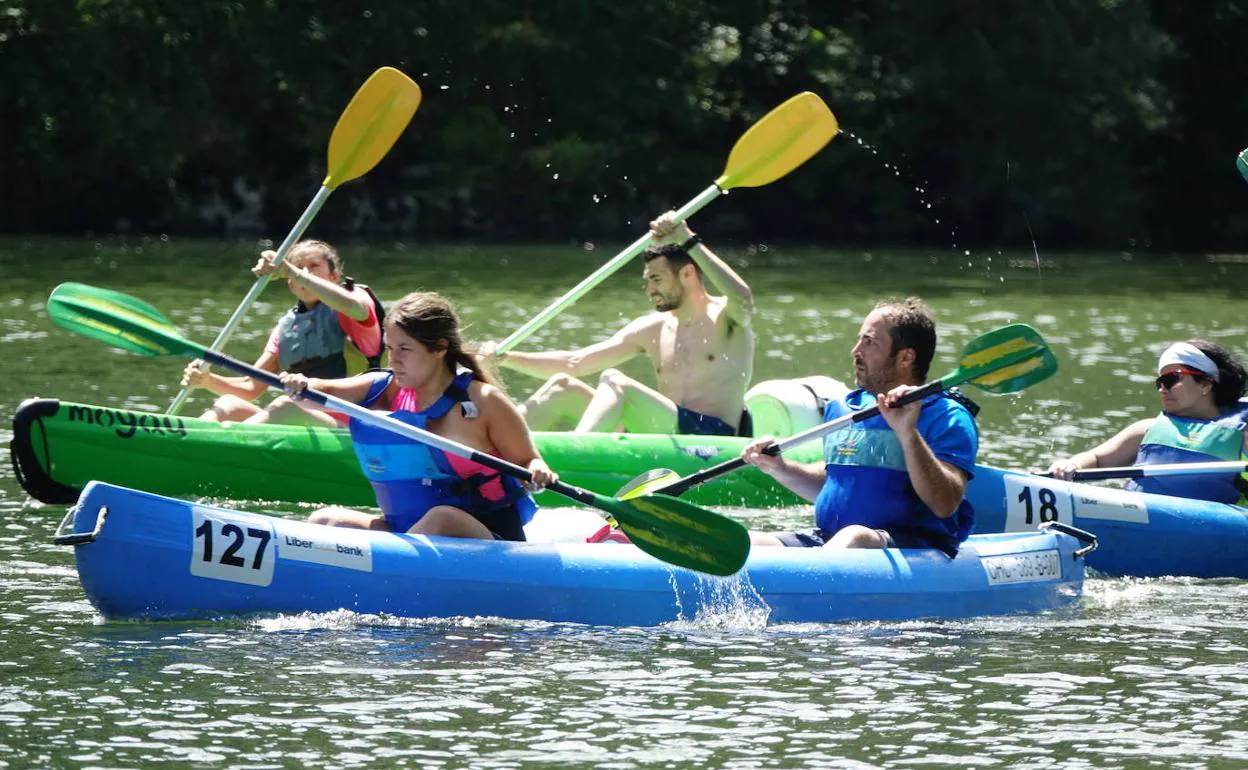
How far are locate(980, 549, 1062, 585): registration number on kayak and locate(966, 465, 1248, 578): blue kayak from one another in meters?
0.85

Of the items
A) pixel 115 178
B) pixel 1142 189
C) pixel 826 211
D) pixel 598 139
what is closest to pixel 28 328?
pixel 115 178

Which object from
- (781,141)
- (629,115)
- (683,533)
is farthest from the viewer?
(629,115)

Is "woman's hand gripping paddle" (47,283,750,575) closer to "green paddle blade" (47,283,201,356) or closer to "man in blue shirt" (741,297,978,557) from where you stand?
"green paddle blade" (47,283,201,356)

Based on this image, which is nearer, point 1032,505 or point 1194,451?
point 1032,505

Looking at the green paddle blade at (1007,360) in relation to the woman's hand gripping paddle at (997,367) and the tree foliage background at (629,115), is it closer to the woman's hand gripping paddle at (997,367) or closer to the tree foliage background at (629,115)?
the woman's hand gripping paddle at (997,367)

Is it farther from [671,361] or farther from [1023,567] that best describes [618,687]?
[671,361]

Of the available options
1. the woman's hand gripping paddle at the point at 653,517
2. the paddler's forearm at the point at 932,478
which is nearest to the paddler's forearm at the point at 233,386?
the woman's hand gripping paddle at the point at 653,517

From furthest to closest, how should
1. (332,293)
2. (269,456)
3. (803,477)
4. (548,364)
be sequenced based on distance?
1. (548,364)
2. (269,456)
3. (332,293)
4. (803,477)

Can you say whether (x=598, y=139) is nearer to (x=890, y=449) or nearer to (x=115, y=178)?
(x=115, y=178)

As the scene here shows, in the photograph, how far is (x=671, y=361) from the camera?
8750 mm

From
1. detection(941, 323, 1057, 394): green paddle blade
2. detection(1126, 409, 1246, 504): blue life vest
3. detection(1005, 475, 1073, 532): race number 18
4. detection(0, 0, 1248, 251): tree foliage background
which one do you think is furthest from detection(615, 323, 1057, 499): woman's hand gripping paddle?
detection(0, 0, 1248, 251): tree foliage background

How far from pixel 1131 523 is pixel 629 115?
22.3 metres

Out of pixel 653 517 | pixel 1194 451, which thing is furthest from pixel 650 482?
pixel 1194 451

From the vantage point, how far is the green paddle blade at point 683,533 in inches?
234
